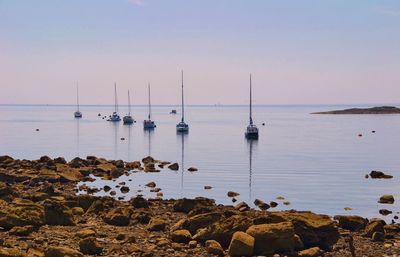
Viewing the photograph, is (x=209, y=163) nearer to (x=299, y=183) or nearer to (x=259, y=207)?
(x=299, y=183)

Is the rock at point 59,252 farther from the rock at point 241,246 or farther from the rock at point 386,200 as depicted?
the rock at point 386,200

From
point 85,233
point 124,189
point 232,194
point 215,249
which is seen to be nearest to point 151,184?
point 124,189

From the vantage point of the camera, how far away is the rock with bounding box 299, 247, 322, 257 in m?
18.0

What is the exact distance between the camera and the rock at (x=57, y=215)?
2139cm

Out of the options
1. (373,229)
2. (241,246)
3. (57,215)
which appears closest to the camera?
(241,246)

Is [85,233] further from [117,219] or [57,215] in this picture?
[117,219]

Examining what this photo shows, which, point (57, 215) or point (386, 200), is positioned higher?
point (57, 215)

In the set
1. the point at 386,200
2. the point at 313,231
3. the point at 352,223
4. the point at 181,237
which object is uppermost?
the point at 313,231

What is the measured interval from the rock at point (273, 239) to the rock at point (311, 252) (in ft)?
1.42

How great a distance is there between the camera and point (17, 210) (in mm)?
20906

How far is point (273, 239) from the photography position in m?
18.0

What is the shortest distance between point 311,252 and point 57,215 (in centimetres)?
1061

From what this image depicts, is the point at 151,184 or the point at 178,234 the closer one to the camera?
the point at 178,234

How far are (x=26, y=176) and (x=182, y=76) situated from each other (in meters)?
75.9
